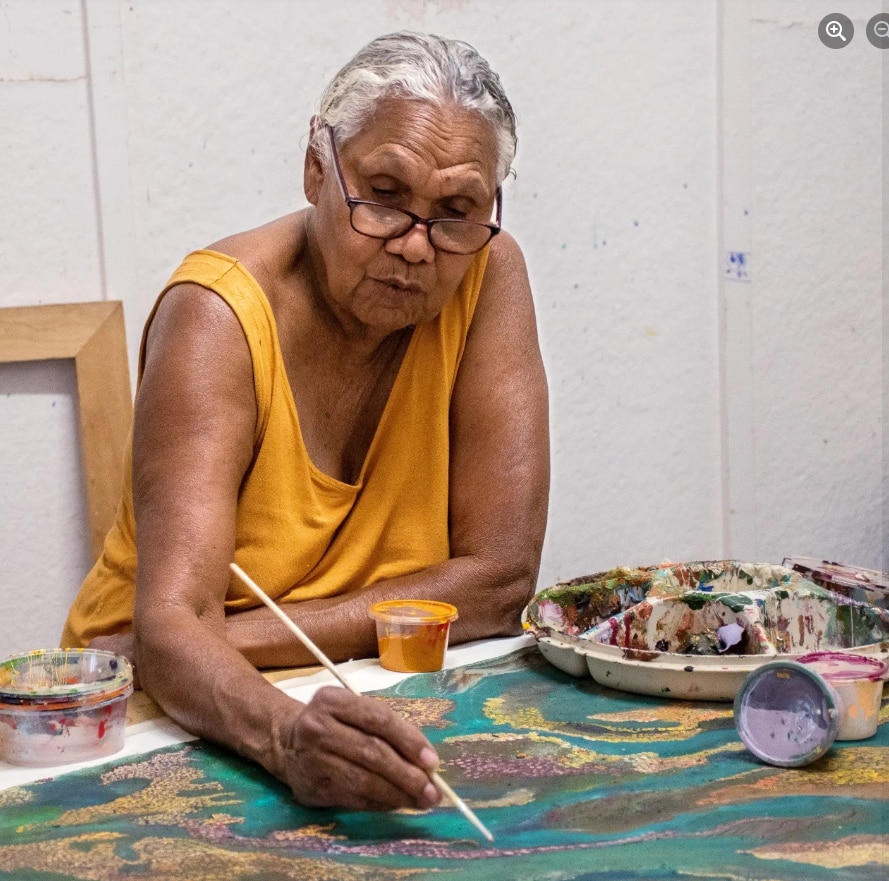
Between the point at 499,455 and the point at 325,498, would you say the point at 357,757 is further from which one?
the point at 499,455

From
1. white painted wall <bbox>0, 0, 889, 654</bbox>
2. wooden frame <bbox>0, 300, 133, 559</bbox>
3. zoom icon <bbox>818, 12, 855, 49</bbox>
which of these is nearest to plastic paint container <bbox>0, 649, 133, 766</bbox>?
wooden frame <bbox>0, 300, 133, 559</bbox>

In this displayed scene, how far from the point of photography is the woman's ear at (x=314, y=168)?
2.08 meters

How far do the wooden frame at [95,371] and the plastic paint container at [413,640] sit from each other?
1.44 metres

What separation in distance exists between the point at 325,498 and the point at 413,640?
1.18ft

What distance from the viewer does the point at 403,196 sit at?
197cm

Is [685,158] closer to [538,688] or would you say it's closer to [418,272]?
[418,272]

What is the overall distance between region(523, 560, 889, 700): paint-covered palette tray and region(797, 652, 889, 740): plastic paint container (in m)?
0.05

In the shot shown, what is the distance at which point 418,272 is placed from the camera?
2037 millimetres

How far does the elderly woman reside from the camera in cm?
187

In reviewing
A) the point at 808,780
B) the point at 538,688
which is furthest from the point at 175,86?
the point at 808,780

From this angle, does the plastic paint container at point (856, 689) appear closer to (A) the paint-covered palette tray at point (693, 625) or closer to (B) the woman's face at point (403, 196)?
(A) the paint-covered palette tray at point (693, 625)

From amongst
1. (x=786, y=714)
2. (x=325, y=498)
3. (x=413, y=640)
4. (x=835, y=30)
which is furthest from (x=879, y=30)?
(x=786, y=714)

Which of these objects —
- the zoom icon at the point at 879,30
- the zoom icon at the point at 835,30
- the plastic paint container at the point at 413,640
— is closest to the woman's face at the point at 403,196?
the plastic paint container at the point at 413,640

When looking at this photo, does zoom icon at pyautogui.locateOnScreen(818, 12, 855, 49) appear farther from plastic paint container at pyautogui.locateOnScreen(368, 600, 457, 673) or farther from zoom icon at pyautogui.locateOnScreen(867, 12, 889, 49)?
plastic paint container at pyautogui.locateOnScreen(368, 600, 457, 673)
